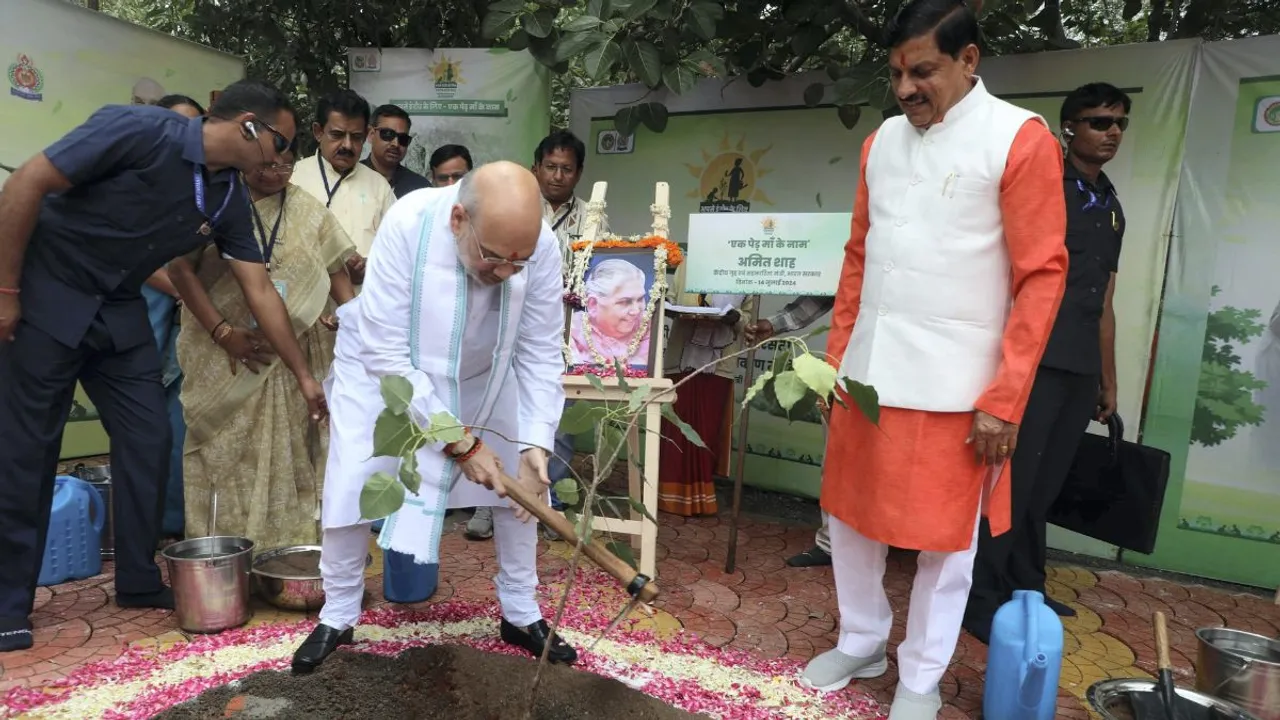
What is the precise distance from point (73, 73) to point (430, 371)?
3.72m

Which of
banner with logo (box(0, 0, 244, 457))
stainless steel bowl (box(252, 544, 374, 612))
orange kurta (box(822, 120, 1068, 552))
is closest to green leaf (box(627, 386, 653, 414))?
orange kurta (box(822, 120, 1068, 552))

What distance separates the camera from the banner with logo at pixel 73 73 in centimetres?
448

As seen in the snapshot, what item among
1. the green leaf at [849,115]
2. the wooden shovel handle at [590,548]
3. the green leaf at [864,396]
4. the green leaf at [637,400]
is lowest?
the wooden shovel handle at [590,548]

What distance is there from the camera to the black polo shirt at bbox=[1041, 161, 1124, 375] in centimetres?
320

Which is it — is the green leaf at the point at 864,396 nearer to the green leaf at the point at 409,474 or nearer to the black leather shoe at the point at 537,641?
the green leaf at the point at 409,474

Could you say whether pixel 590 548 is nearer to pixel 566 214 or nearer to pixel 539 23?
pixel 566 214

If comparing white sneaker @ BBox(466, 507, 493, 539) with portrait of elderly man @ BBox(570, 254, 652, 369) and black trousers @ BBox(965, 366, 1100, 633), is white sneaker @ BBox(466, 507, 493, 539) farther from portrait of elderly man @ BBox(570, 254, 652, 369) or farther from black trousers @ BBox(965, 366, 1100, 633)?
black trousers @ BBox(965, 366, 1100, 633)

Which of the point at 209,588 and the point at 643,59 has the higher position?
the point at 643,59

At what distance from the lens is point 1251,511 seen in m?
3.99

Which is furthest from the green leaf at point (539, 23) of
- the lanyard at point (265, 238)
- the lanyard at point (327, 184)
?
the lanyard at point (265, 238)

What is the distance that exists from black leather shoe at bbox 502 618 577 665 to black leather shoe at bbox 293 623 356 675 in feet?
1.70

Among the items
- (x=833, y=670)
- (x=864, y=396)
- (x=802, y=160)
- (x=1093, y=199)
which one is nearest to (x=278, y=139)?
(x=864, y=396)

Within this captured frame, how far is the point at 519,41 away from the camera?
4.97 meters

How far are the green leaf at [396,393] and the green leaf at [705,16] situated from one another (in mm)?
2829
